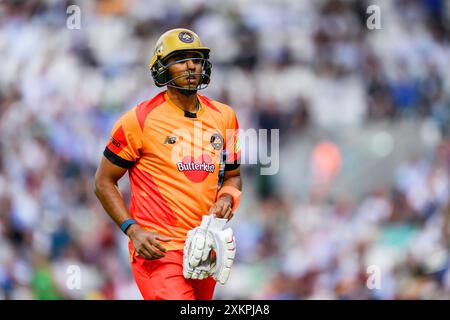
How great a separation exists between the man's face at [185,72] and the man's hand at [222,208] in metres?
0.70

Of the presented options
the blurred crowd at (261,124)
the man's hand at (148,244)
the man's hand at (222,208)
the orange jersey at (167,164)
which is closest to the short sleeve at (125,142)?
the orange jersey at (167,164)

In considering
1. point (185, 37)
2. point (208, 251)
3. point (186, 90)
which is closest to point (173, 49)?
point (185, 37)

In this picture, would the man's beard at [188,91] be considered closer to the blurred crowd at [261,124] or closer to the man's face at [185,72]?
the man's face at [185,72]

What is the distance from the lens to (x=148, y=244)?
5.52 metres

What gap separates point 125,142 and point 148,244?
618 millimetres

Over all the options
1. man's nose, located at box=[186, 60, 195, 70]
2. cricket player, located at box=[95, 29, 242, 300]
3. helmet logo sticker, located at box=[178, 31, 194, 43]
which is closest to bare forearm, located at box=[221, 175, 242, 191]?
cricket player, located at box=[95, 29, 242, 300]

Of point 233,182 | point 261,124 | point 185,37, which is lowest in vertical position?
point 233,182

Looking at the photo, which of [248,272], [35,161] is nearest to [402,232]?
[248,272]

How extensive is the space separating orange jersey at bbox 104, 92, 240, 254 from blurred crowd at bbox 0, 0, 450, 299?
178 inches

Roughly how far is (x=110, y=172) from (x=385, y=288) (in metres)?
4.93

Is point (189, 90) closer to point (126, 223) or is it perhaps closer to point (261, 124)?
point (126, 223)

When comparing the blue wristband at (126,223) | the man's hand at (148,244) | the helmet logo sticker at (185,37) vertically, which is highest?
the helmet logo sticker at (185,37)

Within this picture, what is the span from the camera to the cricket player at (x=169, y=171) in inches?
221

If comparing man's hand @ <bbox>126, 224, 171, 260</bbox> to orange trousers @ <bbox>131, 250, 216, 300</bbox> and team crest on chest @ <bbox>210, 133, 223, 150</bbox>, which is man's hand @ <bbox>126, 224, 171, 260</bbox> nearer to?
orange trousers @ <bbox>131, 250, 216, 300</bbox>
